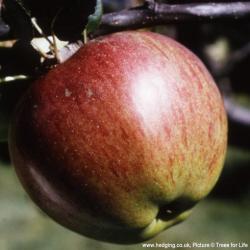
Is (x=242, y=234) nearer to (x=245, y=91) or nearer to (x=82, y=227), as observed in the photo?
(x=245, y=91)

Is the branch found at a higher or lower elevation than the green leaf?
lower

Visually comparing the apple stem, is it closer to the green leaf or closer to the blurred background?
the green leaf

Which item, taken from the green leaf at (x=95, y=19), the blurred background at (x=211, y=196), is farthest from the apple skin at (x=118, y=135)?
the blurred background at (x=211, y=196)

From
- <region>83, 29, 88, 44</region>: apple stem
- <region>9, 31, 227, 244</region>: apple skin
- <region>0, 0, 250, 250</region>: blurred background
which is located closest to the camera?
<region>9, 31, 227, 244</region>: apple skin

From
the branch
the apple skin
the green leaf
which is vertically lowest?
the apple skin

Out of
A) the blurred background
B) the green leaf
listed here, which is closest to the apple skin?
the green leaf

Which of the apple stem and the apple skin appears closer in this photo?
the apple skin

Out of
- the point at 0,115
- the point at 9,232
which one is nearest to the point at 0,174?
the point at 9,232
